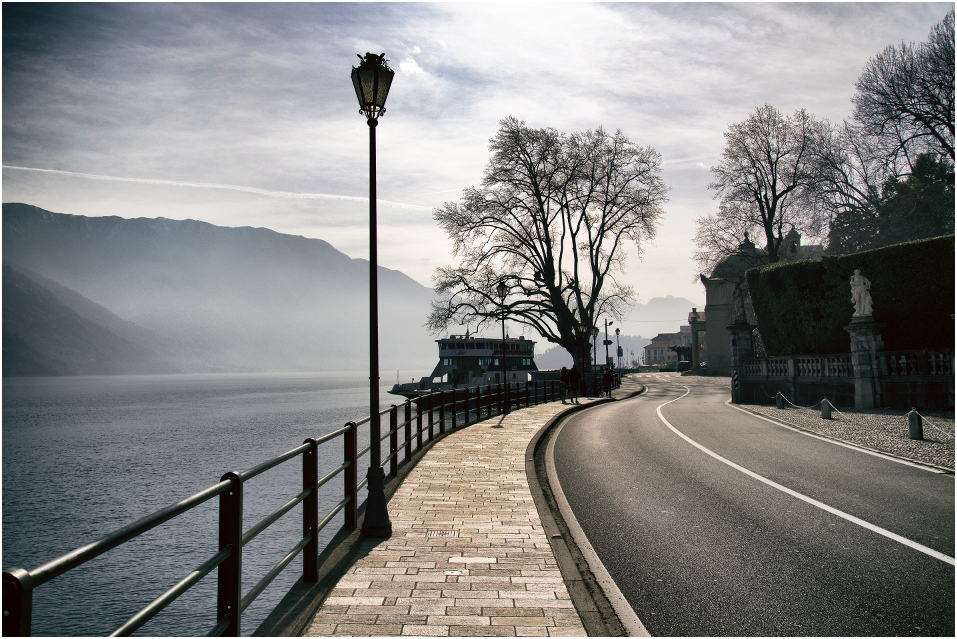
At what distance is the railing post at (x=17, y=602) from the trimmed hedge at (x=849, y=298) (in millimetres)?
24274

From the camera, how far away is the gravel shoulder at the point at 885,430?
38.0 ft

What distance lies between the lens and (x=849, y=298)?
79.1 ft

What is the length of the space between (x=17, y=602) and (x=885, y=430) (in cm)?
1749

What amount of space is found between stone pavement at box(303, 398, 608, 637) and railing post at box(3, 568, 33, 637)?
2426 mm

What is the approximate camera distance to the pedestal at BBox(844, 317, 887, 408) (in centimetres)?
2092

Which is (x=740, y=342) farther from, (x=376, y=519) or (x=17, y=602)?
(x=17, y=602)

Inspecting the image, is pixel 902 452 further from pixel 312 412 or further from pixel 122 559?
pixel 312 412

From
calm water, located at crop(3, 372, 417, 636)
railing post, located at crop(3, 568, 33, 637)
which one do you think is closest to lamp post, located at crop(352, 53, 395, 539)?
railing post, located at crop(3, 568, 33, 637)

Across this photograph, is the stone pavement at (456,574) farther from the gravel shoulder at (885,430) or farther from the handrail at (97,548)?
the gravel shoulder at (885,430)

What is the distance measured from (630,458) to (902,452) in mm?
5063

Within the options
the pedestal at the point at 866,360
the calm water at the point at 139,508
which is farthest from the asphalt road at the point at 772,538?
the pedestal at the point at 866,360

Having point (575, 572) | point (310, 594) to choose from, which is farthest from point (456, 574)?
point (310, 594)

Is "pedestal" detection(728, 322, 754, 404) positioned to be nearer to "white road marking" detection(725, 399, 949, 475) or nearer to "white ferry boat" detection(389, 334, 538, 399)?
"white road marking" detection(725, 399, 949, 475)

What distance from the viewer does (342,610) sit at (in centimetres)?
432
